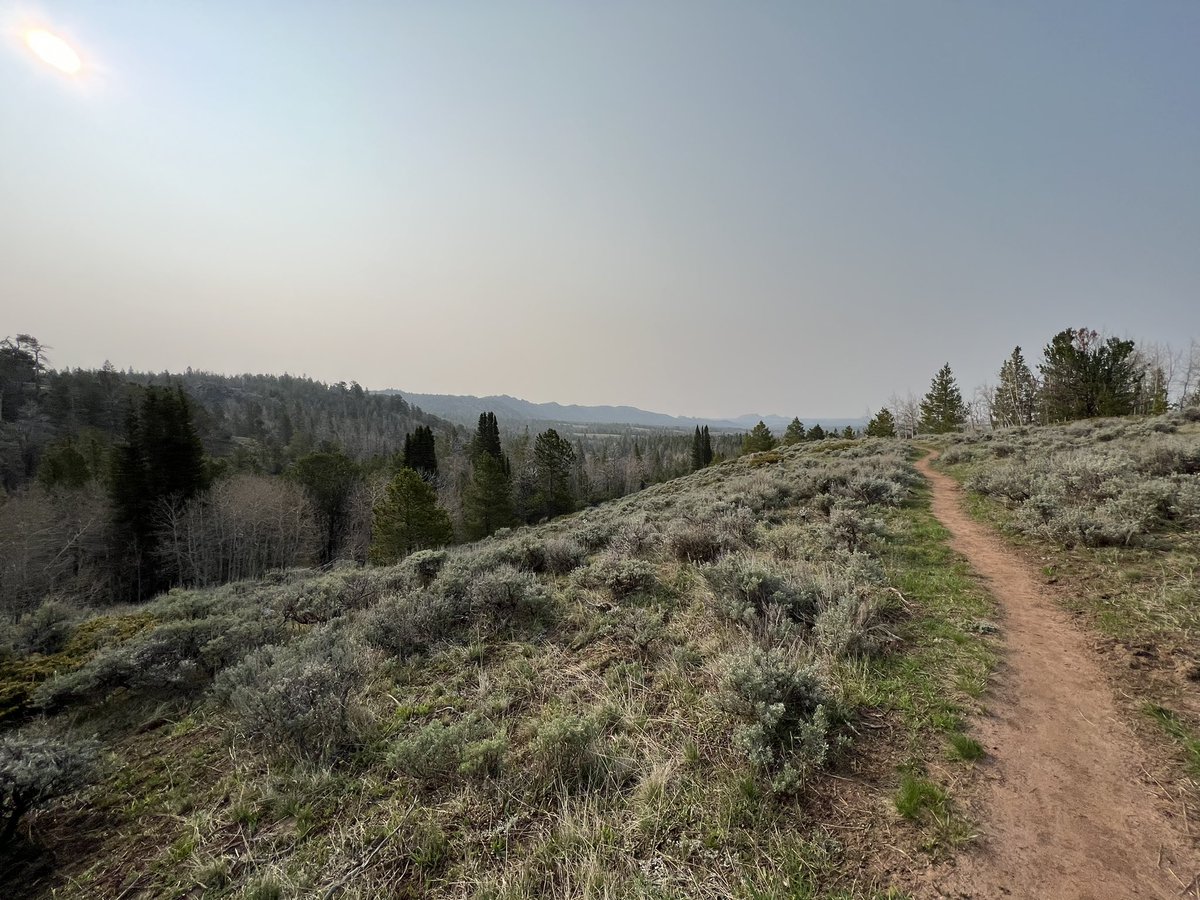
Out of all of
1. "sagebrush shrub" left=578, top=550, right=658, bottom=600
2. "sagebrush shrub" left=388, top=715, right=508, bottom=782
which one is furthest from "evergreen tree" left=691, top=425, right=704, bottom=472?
"sagebrush shrub" left=388, top=715, right=508, bottom=782

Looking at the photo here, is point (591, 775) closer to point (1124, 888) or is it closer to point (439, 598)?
point (1124, 888)

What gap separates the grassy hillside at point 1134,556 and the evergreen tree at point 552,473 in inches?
1709

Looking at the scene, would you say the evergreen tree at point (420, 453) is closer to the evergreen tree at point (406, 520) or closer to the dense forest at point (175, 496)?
Result: the dense forest at point (175, 496)

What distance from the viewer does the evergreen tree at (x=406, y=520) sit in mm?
29859

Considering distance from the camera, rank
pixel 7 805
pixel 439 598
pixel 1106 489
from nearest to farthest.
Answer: pixel 7 805 < pixel 439 598 < pixel 1106 489

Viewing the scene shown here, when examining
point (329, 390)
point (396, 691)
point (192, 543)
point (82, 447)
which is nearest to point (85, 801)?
point (396, 691)

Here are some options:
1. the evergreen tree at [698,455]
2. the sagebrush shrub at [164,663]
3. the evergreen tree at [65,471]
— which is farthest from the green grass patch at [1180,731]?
the evergreen tree at [698,455]

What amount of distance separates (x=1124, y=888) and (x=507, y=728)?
4.62 m

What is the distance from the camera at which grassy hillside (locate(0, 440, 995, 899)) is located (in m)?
3.13

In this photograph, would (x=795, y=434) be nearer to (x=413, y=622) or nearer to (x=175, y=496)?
(x=413, y=622)

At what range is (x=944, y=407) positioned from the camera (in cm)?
6147

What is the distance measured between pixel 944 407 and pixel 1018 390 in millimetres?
7720

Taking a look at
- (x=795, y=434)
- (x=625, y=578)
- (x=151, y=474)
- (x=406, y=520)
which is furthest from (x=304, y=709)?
(x=795, y=434)

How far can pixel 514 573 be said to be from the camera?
326 inches
